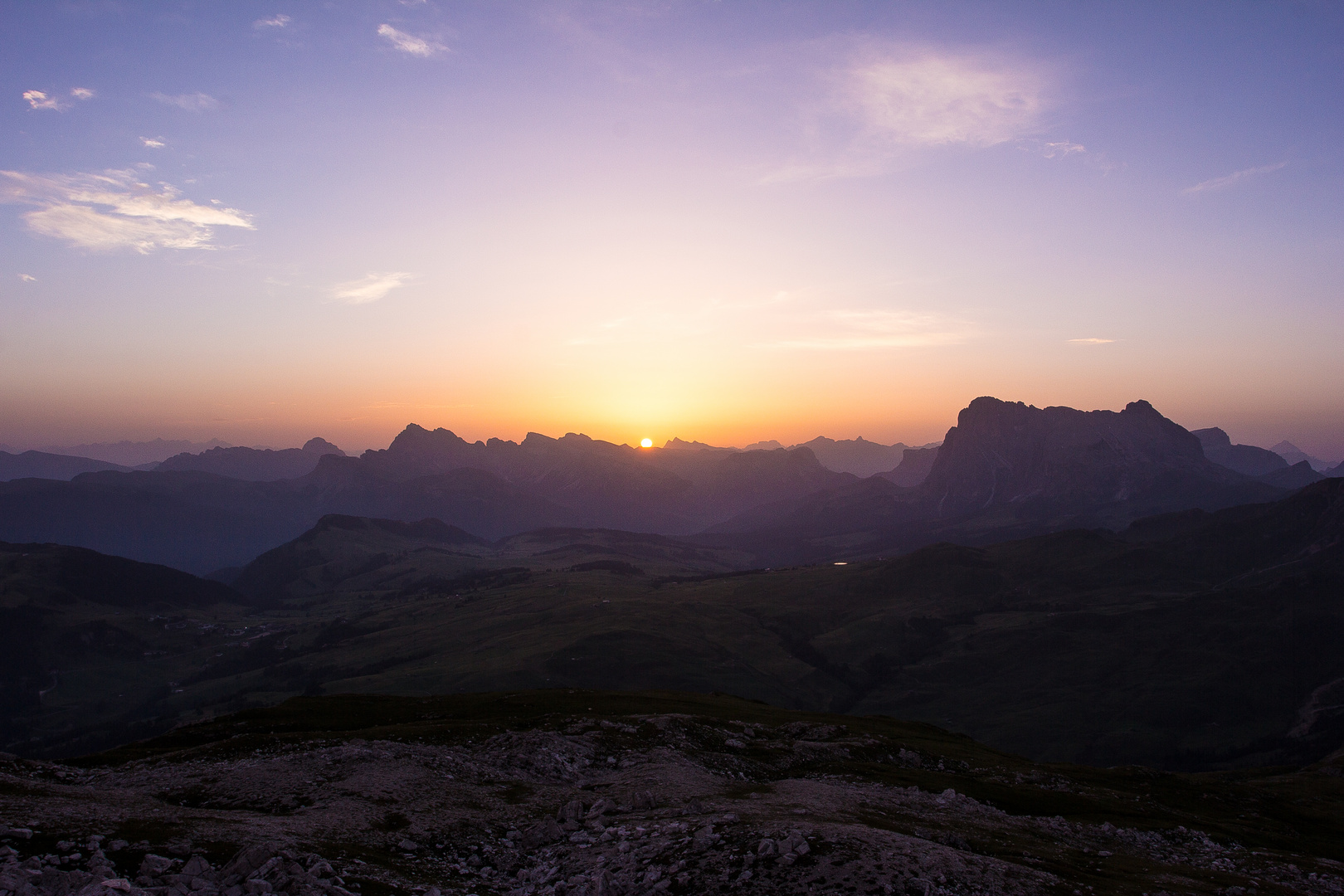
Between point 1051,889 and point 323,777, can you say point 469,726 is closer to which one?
point 323,777

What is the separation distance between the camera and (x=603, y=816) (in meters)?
50.4

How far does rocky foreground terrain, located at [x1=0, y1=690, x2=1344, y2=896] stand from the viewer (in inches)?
1415

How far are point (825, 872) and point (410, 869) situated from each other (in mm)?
22352

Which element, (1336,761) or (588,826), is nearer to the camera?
(588,826)

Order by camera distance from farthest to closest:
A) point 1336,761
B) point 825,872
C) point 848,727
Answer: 1. point 1336,761
2. point 848,727
3. point 825,872

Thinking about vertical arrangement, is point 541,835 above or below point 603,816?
above

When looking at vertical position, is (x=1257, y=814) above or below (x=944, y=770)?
below

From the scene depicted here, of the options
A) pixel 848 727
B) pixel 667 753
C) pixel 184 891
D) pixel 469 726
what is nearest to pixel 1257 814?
pixel 848 727

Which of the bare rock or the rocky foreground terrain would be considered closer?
the rocky foreground terrain

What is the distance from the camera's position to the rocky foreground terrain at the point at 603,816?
35938 mm

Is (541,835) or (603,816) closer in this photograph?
(541,835)

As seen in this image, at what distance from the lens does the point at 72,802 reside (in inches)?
A: 1656

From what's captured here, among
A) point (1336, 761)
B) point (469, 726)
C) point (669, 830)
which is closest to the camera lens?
point (669, 830)

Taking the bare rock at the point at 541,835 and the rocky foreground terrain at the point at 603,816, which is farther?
the bare rock at the point at 541,835
